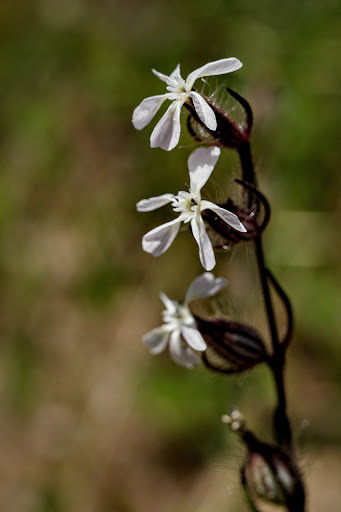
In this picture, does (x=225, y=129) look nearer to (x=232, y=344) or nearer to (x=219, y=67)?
(x=219, y=67)

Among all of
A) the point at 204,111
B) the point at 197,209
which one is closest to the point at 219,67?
the point at 204,111

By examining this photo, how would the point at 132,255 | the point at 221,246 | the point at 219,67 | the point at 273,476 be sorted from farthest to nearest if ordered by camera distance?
the point at 132,255
the point at 273,476
the point at 221,246
the point at 219,67

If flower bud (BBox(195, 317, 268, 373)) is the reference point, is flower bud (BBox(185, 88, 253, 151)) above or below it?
above

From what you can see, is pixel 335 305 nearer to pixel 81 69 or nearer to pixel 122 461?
pixel 122 461

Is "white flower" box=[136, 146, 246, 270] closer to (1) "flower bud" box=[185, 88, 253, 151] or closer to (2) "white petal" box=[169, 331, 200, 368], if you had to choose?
(1) "flower bud" box=[185, 88, 253, 151]

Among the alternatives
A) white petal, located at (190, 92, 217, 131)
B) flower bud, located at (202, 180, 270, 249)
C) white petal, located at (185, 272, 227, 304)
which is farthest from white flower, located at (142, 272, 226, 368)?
white petal, located at (190, 92, 217, 131)

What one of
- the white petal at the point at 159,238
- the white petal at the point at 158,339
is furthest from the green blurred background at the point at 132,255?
the white petal at the point at 159,238
